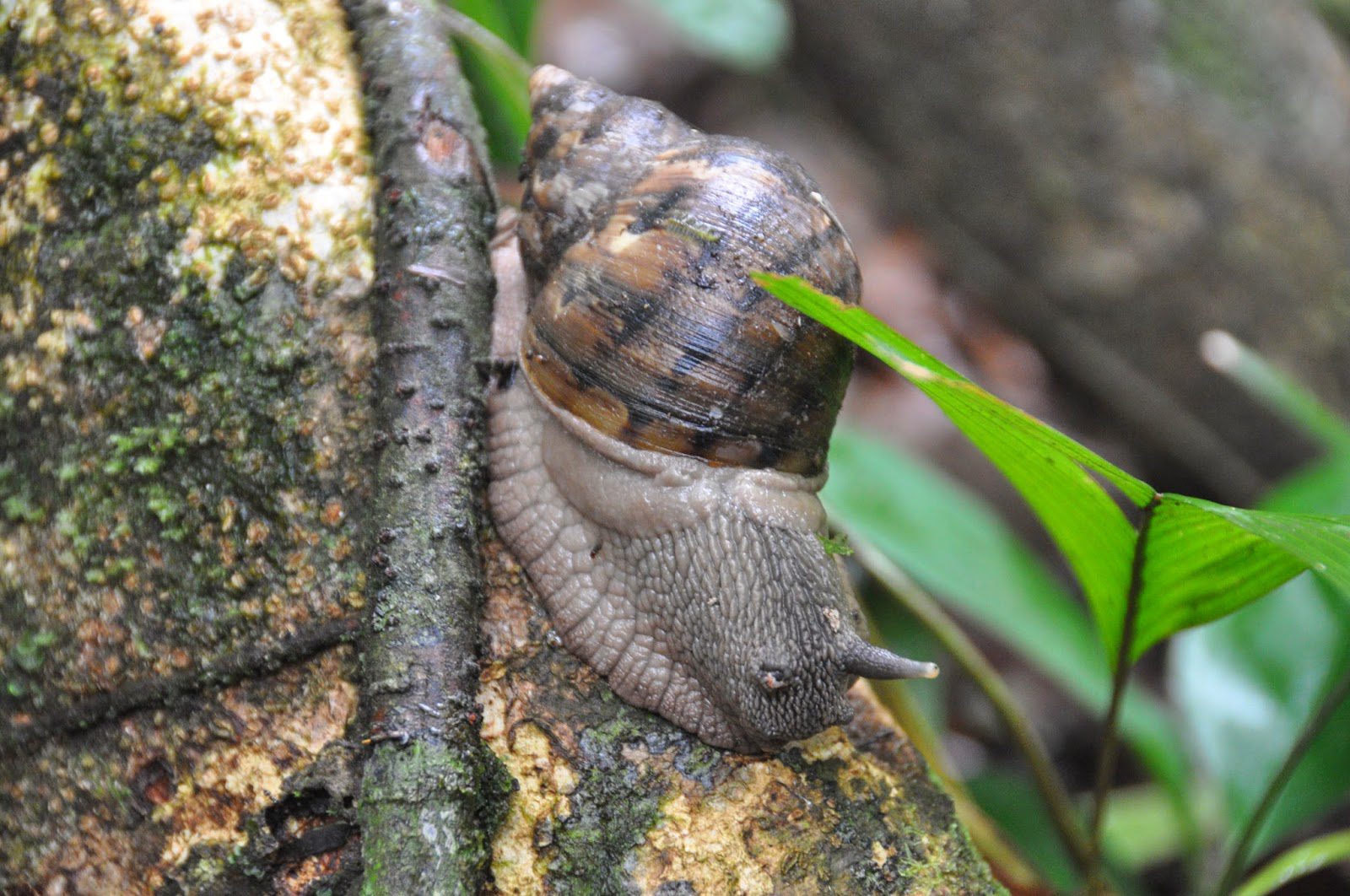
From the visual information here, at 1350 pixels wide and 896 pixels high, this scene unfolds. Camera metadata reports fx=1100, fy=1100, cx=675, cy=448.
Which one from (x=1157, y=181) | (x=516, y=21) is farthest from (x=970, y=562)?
(x=516, y=21)

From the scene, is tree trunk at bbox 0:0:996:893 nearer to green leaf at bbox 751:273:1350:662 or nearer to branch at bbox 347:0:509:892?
→ branch at bbox 347:0:509:892

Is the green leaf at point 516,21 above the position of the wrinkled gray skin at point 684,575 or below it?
above

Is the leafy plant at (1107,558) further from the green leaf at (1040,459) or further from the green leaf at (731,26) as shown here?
the green leaf at (731,26)

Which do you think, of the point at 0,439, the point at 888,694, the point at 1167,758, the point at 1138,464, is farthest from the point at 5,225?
the point at 1138,464

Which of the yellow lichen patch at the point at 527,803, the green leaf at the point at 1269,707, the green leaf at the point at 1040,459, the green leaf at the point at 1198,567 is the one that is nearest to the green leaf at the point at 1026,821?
the green leaf at the point at 1269,707

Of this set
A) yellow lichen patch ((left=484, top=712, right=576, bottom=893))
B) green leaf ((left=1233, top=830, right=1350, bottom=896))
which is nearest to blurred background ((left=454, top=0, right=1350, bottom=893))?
green leaf ((left=1233, top=830, right=1350, bottom=896))

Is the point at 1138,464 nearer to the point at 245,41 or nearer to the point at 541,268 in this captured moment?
the point at 541,268
